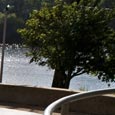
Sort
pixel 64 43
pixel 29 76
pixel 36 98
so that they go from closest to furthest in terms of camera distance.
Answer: pixel 36 98 → pixel 64 43 → pixel 29 76

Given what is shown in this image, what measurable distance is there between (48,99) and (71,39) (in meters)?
5.37

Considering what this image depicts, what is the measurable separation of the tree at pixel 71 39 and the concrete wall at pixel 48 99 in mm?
4420

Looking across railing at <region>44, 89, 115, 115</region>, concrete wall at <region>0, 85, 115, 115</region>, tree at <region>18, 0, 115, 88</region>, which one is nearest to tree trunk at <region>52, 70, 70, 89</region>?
tree at <region>18, 0, 115, 88</region>

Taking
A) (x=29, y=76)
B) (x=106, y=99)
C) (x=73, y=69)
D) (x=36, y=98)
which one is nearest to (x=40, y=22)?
(x=73, y=69)

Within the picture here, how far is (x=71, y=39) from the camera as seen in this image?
16.1 metres

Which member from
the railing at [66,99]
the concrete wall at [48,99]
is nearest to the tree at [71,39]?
the concrete wall at [48,99]

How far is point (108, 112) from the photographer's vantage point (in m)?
10.1

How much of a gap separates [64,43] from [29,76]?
2808 cm

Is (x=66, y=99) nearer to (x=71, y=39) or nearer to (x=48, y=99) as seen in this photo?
(x=48, y=99)

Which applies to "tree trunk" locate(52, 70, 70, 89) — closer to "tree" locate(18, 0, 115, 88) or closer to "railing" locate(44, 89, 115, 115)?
"tree" locate(18, 0, 115, 88)

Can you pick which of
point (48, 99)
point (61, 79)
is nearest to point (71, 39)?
point (61, 79)

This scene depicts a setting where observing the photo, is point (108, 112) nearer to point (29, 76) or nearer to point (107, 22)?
point (107, 22)

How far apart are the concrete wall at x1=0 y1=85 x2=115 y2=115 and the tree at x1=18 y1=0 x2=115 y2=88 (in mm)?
4420

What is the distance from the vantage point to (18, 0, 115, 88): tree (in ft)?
52.9
